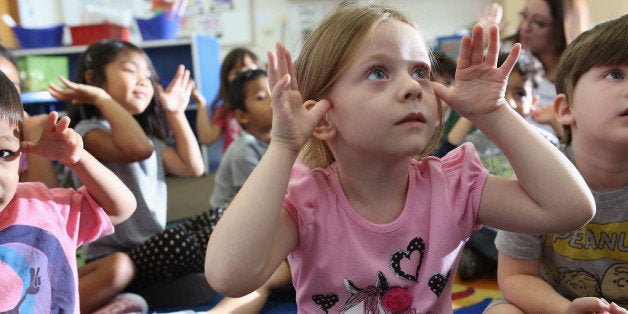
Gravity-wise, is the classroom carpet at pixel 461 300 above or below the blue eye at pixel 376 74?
below

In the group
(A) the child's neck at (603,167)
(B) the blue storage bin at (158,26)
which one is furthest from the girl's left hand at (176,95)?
(B) the blue storage bin at (158,26)

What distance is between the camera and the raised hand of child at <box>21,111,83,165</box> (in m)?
0.71

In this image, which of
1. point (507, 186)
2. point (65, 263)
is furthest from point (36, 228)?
point (507, 186)

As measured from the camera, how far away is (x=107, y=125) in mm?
1210

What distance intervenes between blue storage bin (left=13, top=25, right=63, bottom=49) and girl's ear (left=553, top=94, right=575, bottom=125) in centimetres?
274

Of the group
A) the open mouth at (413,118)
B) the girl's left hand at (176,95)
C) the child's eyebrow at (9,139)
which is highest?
the open mouth at (413,118)

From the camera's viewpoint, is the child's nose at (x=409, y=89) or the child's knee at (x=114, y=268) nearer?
the child's nose at (x=409, y=89)

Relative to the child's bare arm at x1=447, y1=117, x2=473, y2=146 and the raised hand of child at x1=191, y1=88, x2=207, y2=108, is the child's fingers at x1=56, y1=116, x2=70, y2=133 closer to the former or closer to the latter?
the raised hand of child at x1=191, y1=88, x2=207, y2=108

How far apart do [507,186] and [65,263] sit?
65cm

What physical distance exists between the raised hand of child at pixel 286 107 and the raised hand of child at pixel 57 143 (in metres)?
0.33

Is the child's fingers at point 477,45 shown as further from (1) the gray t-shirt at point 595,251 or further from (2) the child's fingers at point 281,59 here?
(1) the gray t-shirt at point 595,251

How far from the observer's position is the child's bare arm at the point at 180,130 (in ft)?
4.28

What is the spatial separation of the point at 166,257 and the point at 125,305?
142 mm

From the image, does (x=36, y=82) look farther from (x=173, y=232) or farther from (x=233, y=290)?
(x=233, y=290)
